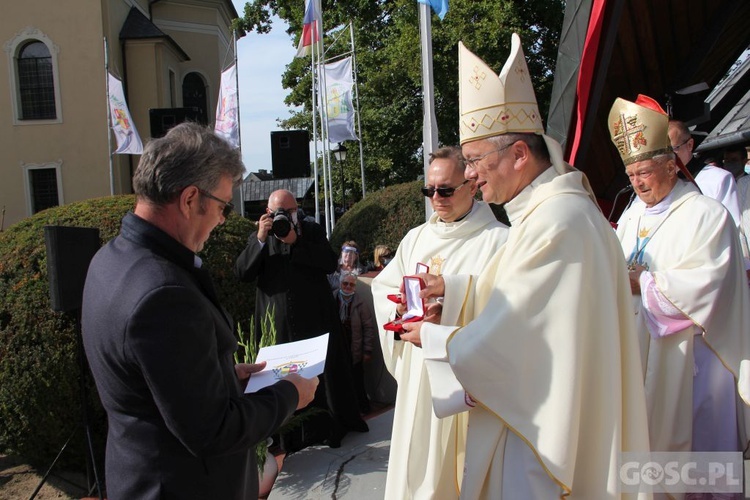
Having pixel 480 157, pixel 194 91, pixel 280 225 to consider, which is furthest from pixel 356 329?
pixel 194 91

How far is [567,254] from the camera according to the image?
189cm

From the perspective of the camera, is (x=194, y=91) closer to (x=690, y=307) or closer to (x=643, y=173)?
(x=643, y=173)

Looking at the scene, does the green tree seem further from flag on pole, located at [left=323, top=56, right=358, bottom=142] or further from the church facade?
the church facade

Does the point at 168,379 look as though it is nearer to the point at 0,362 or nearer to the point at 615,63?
the point at 0,362

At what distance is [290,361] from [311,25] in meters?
13.4

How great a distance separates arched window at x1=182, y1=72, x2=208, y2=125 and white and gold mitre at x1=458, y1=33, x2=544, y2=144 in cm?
2584

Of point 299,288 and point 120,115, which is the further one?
point 120,115

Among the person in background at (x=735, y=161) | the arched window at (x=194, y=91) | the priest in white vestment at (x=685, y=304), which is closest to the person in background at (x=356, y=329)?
the priest in white vestment at (x=685, y=304)

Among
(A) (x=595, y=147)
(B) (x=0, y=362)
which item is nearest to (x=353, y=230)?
(A) (x=595, y=147)

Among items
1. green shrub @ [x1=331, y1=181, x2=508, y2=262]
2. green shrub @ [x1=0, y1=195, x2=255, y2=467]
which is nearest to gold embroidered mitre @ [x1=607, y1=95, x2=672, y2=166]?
green shrub @ [x1=0, y1=195, x2=255, y2=467]

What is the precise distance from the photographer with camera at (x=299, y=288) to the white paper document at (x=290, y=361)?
225 centimetres

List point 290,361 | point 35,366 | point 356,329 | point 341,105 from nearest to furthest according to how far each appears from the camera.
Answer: point 290,361
point 35,366
point 356,329
point 341,105

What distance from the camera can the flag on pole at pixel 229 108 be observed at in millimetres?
15047

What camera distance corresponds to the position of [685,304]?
2.93 meters
